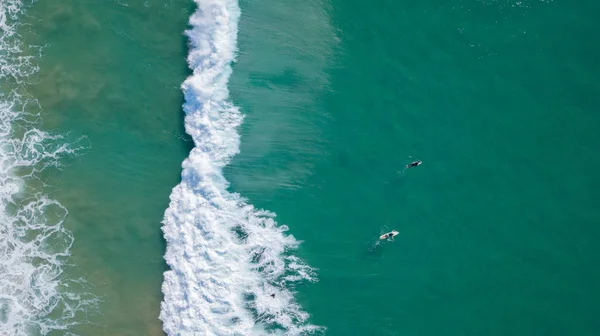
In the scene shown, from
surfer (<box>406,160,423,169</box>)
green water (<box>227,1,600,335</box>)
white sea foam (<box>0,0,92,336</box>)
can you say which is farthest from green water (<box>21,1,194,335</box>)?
surfer (<box>406,160,423,169</box>)

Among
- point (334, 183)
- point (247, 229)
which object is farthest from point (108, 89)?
point (334, 183)

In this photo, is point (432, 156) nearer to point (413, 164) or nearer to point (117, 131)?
point (413, 164)

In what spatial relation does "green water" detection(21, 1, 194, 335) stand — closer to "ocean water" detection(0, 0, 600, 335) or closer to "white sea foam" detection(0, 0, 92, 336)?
"ocean water" detection(0, 0, 600, 335)

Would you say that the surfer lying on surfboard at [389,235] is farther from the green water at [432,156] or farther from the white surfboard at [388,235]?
the green water at [432,156]

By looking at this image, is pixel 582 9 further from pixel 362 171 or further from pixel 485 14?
pixel 362 171

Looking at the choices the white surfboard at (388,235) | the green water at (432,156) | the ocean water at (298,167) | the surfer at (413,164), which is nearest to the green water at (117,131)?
the ocean water at (298,167)
